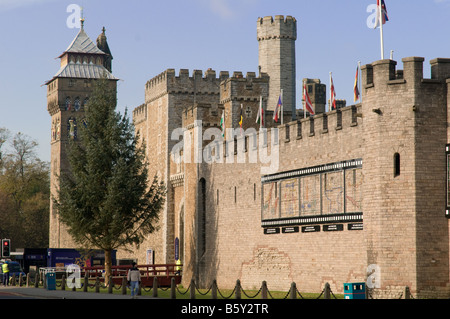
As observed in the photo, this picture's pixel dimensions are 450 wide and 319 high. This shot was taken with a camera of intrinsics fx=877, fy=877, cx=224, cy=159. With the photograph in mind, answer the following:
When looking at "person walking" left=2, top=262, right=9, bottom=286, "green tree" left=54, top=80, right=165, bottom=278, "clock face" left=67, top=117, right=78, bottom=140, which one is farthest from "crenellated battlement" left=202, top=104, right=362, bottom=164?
"clock face" left=67, top=117, right=78, bottom=140

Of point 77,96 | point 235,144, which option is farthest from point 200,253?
point 77,96

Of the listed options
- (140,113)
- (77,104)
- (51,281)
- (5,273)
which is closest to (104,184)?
(51,281)

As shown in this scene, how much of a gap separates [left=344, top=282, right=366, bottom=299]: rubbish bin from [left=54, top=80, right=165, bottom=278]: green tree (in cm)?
1932

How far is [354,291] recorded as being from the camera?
24.9 metres

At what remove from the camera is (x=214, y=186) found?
43.9 m

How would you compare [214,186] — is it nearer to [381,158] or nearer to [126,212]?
[126,212]

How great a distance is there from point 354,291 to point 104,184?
70.2 ft

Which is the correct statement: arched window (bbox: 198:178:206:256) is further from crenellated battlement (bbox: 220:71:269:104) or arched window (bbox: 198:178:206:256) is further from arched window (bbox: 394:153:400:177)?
arched window (bbox: 394:153:400:177)

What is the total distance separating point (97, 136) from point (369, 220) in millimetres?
20250

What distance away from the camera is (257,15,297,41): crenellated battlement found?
195 ft

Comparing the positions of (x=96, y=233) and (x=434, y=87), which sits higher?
(x=434, y=87)

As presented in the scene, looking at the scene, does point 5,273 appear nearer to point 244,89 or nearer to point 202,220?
point 202,220

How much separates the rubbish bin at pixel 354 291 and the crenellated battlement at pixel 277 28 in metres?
36.2
